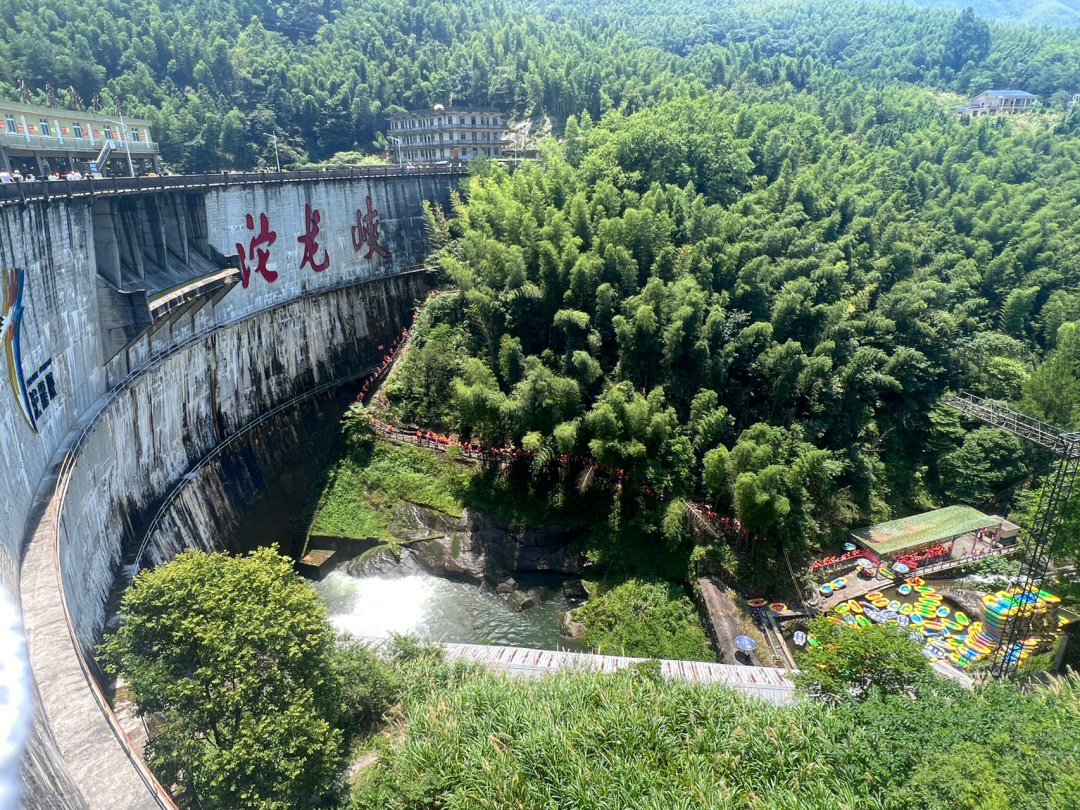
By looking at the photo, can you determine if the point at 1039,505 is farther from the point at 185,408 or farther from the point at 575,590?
the point at 185,408

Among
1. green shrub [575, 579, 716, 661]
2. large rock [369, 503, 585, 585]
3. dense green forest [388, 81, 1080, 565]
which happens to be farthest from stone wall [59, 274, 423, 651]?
green shrub [575, 579, 716, 661]

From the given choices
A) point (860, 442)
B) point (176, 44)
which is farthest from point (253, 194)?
point (176, 44)

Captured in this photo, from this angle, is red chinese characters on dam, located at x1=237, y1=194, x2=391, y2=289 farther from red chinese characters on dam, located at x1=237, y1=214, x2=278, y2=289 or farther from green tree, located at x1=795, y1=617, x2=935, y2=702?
green tree, located at x1=795, y1=617, x2=935, y2=702

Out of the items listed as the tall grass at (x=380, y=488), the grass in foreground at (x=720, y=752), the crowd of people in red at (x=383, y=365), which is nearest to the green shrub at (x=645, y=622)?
the grass in foreground at (x=720, y=752)

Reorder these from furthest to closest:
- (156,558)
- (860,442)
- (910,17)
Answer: (910,17)
(860,442)
(156,558)

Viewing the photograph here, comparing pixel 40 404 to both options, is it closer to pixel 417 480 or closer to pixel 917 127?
pixel 417 480

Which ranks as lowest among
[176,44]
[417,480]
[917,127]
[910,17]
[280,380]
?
[417,480]

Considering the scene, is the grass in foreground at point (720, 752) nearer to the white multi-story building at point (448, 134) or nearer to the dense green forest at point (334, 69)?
the white multi-story building at point (448, 134)
